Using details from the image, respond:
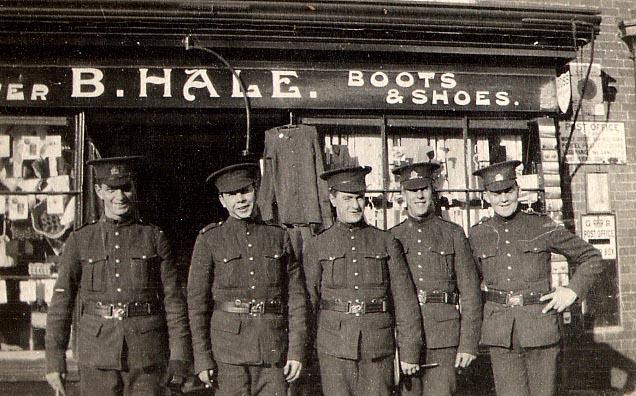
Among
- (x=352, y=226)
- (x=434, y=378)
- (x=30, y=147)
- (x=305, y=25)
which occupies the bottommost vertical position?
(x=434, y=378)

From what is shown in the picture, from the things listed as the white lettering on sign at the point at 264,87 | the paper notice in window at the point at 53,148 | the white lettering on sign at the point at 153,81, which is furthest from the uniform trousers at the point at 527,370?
the paper notice in window at the point at 53,148

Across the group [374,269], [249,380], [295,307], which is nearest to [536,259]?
[374,269]

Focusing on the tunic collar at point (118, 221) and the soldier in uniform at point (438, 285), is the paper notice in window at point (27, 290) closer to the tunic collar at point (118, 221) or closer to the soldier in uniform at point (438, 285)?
the tunic collar at point (118, 221)

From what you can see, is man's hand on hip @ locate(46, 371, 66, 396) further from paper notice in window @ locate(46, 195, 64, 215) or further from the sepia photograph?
paper notice in window @ locate(46, 195, 64, 215)

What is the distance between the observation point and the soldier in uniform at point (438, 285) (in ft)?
13.4

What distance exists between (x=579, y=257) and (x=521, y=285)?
20.2 inches

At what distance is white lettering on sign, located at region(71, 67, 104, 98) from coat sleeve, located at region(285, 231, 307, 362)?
2.61 m

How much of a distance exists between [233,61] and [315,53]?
80cm

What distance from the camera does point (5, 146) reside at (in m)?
5.41

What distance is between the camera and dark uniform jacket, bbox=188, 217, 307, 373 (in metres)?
3.63

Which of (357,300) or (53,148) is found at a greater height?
(53,148)

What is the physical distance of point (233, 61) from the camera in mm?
5562

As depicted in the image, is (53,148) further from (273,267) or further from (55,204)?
(273,267)

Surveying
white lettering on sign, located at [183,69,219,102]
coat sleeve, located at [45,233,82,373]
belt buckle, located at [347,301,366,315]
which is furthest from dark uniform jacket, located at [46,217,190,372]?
white lettering on sign, located at [183,69,219,102]
